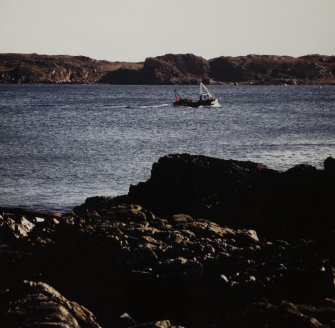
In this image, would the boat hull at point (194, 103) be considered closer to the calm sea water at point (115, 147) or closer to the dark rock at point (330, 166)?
the calm sea water at point (115, 147)

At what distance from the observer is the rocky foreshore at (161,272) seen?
8.92 metres

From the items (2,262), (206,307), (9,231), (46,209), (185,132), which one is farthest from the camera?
(185,132)

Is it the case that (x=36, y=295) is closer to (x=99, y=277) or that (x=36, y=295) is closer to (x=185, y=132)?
(x=99, y=277)

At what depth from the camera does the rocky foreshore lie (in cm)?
892

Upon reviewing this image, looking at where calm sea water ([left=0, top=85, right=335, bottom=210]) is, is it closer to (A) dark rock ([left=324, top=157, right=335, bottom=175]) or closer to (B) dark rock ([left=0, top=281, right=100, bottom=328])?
(A) dark rock ([left=324, top=157, right=335, bottom=175])

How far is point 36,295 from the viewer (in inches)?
368

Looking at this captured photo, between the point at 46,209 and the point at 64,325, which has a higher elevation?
the point at 64,325

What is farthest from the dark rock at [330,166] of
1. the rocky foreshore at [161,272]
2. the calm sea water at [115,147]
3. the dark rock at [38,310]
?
the calm sea water at [115,147]

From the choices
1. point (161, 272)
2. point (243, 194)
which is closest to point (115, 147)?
point (243, 194)

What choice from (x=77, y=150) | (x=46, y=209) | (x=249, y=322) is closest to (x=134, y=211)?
(x=249, y=322)

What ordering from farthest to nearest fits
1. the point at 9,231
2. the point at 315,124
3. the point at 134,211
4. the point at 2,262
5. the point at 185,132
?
1. the point at 315,124
2. the point at 185,132
3. the point at 134,211
4. the point at 9,231
5. the point at 2,262

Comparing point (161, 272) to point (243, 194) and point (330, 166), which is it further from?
point (330, 166)

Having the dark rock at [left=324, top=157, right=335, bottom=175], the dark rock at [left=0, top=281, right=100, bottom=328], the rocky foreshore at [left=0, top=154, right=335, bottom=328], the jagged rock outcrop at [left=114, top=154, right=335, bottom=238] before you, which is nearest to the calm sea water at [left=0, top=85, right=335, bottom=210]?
the jagged rock outcrop at [left=114, top=154, right=335, bottom=238]

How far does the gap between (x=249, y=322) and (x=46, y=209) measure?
62.8ft
